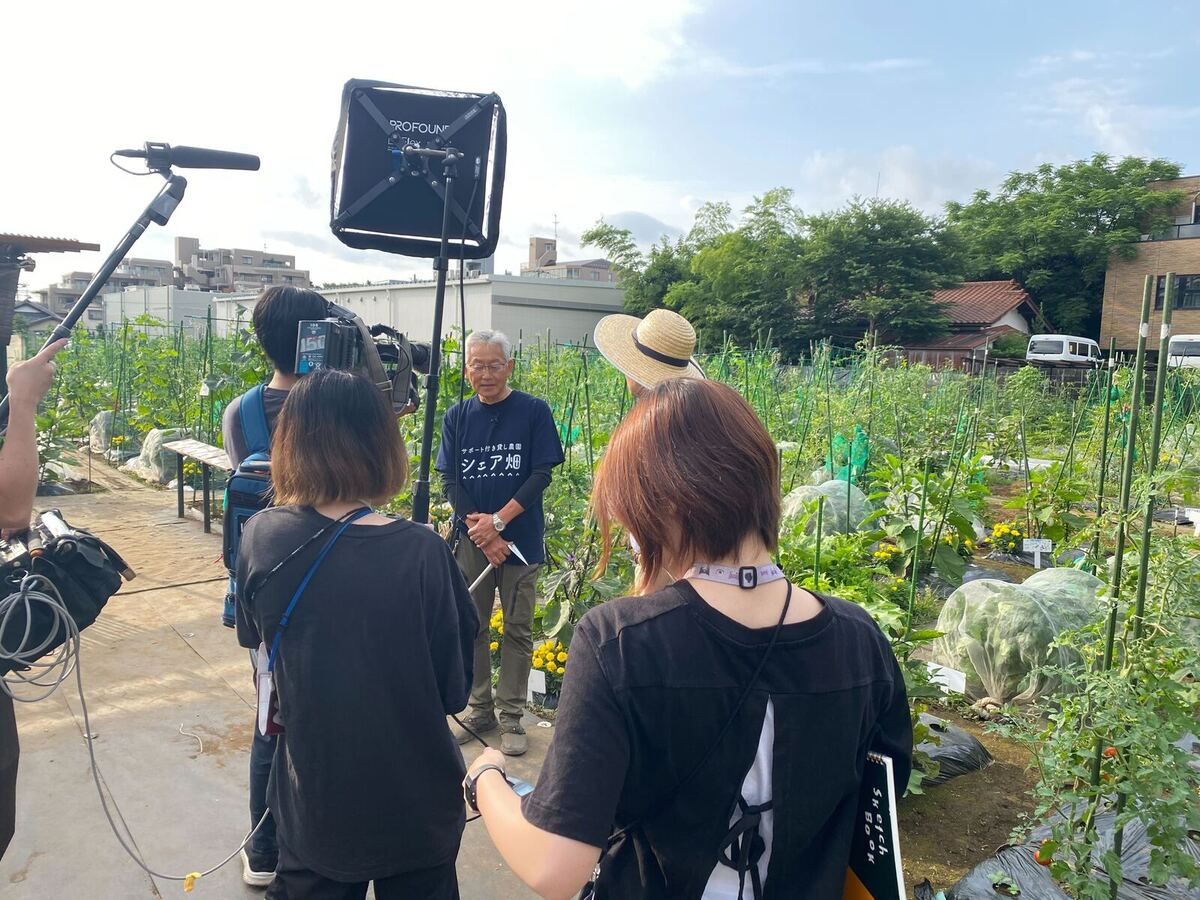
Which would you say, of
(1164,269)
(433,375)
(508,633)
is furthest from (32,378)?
(1164,269)

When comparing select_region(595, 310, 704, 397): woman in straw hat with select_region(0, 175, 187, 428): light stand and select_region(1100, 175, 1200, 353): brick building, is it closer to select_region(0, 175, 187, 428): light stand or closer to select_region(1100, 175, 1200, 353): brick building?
select_region(0, 175, 187, 428): light stand

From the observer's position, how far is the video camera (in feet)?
6.87

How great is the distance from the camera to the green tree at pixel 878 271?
26383 millimetres

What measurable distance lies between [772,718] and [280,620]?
0.97 meters

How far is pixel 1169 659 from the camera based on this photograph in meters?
1.89

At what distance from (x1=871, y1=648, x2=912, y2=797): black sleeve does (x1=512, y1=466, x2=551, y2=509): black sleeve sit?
2.07m

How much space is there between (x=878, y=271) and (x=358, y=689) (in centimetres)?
2837

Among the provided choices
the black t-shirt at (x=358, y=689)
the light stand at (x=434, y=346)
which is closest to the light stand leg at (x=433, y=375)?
the light stand at (x=434, y=346)

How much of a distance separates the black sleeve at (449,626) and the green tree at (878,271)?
25.9 m

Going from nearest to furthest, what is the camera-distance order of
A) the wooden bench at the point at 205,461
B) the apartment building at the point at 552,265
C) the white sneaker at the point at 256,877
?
1. the white sneaker at the point at 256,877
2. the wooden bench at the point at 205,461
3. the apartment building at the point at 552,265

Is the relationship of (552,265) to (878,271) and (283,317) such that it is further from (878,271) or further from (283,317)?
(283,317)

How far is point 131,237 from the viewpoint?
6.15 ft

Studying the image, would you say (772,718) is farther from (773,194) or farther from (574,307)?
(574,307)

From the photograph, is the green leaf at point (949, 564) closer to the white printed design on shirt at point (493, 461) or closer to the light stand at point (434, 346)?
the white printed design on shirt at point (493, 461)
